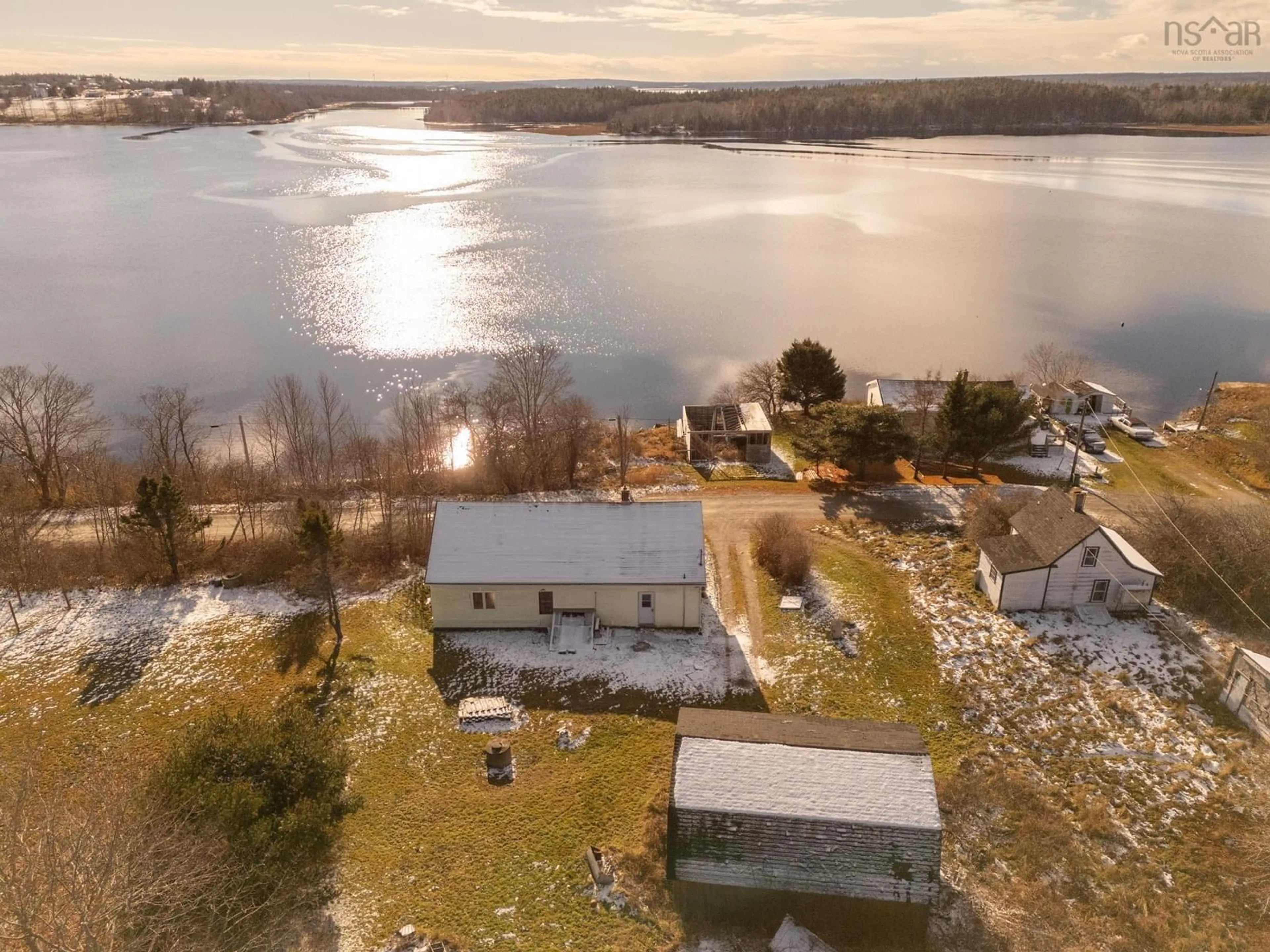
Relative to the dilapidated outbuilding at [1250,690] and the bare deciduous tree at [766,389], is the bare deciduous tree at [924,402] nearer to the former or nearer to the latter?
the bare deciduous tree at [766,389]

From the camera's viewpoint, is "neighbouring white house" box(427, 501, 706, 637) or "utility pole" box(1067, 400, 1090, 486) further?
"utility pole" box(1067, 400, 1090, 486)

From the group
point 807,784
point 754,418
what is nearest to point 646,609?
point 807,784

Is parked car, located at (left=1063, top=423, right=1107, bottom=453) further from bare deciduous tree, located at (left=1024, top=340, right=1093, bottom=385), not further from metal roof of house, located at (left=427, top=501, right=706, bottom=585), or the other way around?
metal roof of house, located at (left=427, top=501, right=706, bottom=585)

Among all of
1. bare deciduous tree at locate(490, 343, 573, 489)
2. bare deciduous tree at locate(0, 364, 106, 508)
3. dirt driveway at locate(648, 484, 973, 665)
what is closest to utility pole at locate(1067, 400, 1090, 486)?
dirt driveway at locate(648, 484, 973, 665)

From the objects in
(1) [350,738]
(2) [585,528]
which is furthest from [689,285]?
(1) [350,738]

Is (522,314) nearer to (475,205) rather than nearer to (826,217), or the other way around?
(475,205)

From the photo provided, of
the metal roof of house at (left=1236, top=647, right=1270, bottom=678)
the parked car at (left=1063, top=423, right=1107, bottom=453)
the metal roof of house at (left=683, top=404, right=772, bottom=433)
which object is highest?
the metal roof of house at (left=1236, top=647, right=1270, bottom=678)
